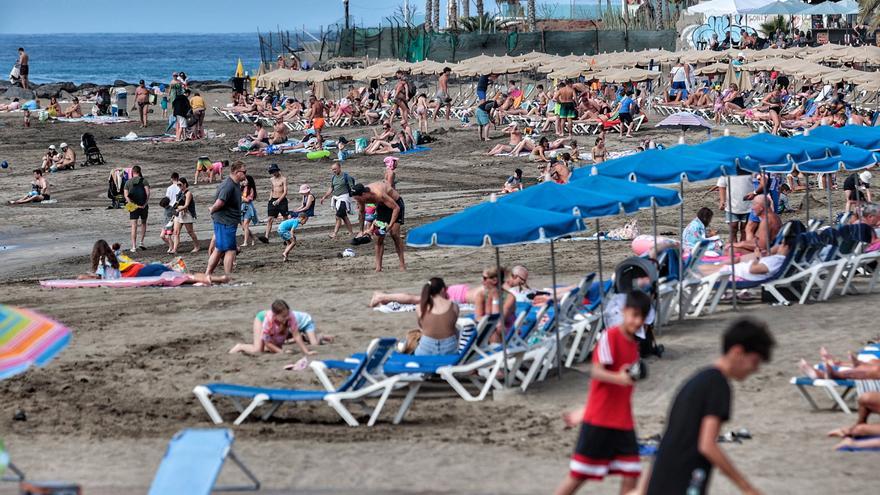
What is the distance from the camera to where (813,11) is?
43.7m

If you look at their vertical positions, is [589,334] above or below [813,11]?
below

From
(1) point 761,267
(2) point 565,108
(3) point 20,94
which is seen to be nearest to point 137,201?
(1) point 761,267

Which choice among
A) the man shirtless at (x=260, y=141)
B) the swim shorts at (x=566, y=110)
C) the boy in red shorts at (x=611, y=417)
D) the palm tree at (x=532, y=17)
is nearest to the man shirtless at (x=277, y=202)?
the man shirtless at (x=260, y=141)

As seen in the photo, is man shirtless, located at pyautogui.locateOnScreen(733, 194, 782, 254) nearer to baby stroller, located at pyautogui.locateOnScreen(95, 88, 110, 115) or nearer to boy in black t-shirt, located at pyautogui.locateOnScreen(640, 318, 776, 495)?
boy in black t-shirt, located at pyautogui.locateOnScreen(640, 318, 776, 495)

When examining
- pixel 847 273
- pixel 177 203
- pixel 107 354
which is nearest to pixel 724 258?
pixel 847 273

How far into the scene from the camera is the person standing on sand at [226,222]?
15.6m

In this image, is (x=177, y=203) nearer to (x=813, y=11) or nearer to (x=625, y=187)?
(x=625, y=187)

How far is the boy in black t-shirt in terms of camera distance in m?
4.79

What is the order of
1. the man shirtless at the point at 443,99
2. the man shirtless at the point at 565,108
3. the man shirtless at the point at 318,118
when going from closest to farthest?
the man shirtless at the point at 318,118
the man shirtless at the point at 565,108
the man shirtless at the point at 443,99

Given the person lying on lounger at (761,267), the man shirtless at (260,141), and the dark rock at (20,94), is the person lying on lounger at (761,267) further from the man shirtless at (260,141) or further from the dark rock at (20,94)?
the dark rock at (20,94)

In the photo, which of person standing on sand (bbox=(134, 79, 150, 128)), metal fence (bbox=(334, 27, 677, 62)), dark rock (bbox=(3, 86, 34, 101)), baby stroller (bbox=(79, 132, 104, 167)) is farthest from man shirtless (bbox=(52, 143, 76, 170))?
metal fence (bbox=(334, 27, 677, 62))

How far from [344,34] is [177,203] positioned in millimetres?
42739

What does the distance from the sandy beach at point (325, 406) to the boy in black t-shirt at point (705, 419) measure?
8.29 feet

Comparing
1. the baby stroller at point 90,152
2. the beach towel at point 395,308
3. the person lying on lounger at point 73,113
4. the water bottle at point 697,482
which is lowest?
the beach towel at point 395,308
